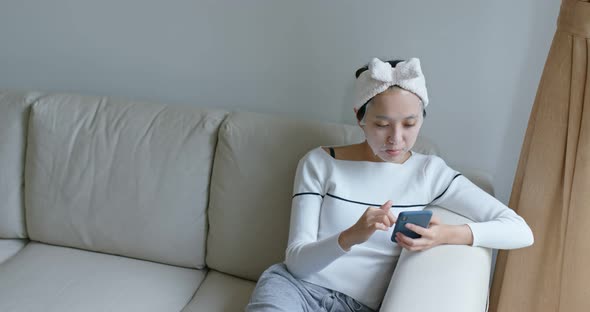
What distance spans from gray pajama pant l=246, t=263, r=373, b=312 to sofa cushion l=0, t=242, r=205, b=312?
33 centimetres

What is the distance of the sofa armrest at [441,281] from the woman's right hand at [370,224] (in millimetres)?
126

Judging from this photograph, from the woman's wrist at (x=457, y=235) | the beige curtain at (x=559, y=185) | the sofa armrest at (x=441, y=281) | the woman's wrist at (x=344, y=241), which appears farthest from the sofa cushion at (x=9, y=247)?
the beige curtain at (x=559, y=185)

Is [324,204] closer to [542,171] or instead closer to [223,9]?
[542,171]

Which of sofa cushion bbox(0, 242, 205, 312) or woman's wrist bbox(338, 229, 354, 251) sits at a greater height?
woman's wrist bbox(338, 229, 354, 251)

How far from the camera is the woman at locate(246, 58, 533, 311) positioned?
5.11 feet

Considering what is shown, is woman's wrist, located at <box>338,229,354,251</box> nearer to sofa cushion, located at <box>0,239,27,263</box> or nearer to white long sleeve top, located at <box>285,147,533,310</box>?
white long sleeve top, located at <box>285,147,533,310</box>

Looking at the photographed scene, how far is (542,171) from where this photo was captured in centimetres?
169

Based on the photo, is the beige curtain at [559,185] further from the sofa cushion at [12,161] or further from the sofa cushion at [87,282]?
the sofa cushion at [12,161]

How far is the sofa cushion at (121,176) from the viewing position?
2006 millimetres

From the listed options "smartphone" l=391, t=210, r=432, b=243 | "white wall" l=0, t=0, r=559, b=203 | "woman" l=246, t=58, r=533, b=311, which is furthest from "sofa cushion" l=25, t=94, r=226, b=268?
"smartphone" l=391, t=210, r=432, b=243

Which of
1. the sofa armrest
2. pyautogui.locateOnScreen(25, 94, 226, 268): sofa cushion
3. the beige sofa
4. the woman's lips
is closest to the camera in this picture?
the sofa armrest

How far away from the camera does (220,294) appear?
1.89 meters

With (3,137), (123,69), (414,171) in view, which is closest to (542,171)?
(414,171)

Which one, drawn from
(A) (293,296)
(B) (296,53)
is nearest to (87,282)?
(A) (293,296)
